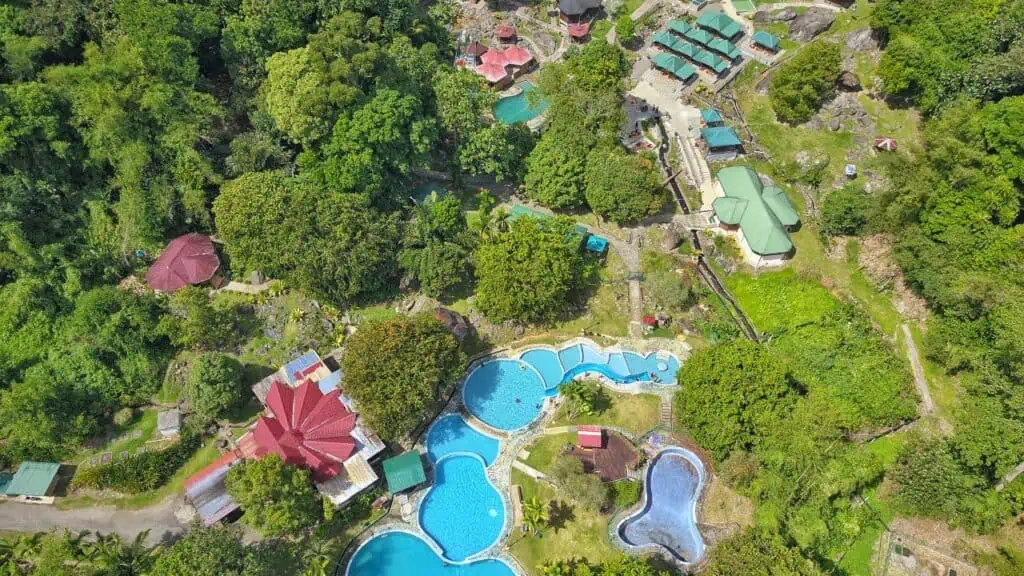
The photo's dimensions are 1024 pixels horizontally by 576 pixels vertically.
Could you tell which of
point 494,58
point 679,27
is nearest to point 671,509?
point 494,58

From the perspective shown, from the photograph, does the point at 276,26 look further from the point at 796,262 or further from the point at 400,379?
the point at 796,262

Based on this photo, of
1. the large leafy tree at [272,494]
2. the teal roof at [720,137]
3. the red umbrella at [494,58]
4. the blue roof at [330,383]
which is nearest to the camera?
the large leafy tree at [272,494]

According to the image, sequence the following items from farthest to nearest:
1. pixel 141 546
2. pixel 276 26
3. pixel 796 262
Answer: pixel 276 26 → pixel 796 262 → pixel 141 546

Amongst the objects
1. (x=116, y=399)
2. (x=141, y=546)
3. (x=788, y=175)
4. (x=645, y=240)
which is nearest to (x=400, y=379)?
(x=141, y=546)

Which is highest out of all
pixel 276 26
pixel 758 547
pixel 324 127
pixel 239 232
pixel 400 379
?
pixel 276 26

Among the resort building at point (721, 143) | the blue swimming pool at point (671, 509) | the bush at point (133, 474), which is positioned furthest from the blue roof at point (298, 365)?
the resort building at point (721, 143)

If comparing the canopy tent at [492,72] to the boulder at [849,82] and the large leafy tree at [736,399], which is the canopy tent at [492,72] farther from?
the large leafy tree at [736,399]

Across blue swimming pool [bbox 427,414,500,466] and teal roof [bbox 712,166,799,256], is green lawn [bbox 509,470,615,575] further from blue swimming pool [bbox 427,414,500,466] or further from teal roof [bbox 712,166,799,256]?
teal roof [bbox 712,166,799,256]
